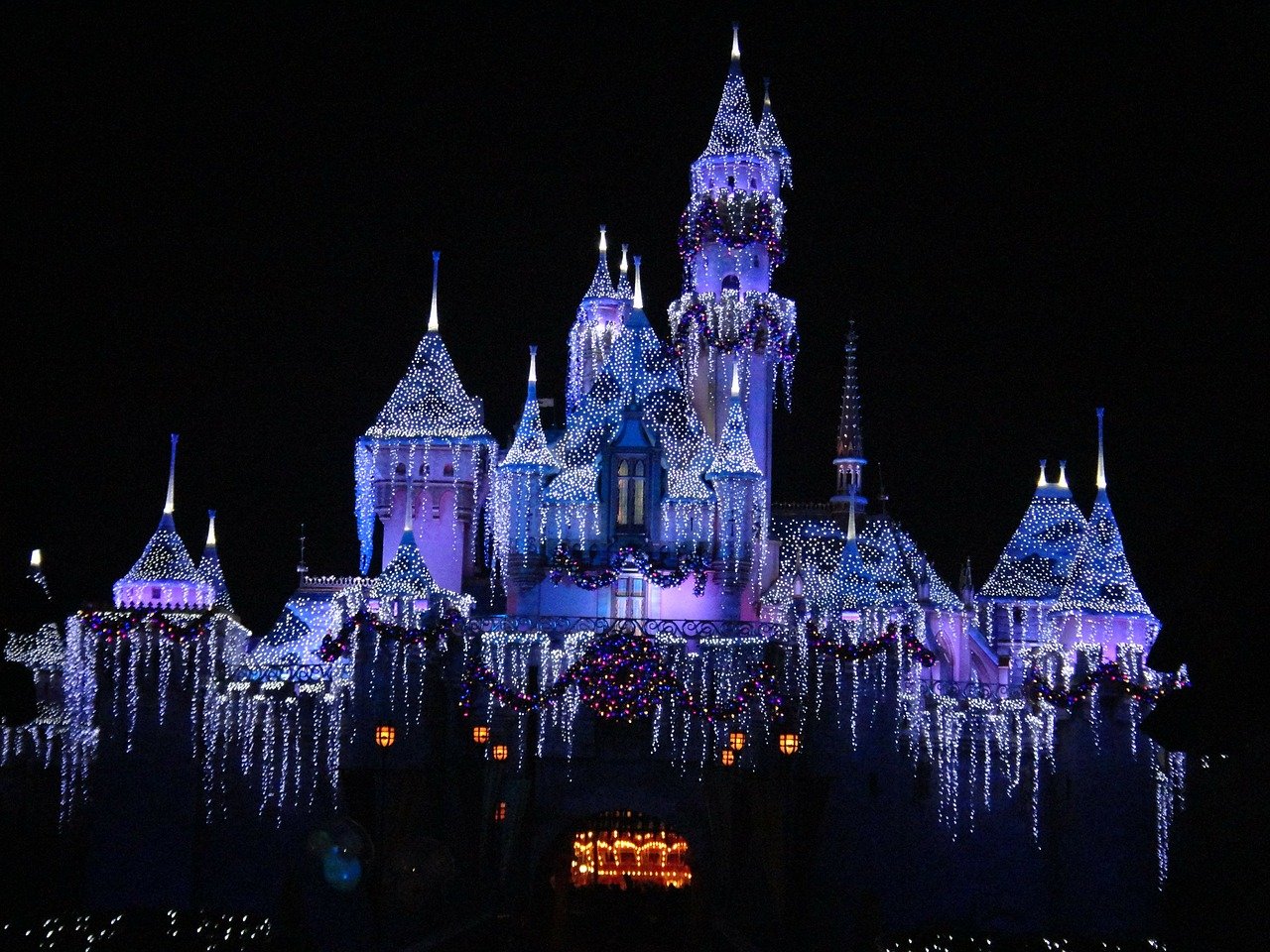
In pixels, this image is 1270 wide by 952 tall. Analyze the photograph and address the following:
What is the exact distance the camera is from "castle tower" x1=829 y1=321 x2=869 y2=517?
41.0 m

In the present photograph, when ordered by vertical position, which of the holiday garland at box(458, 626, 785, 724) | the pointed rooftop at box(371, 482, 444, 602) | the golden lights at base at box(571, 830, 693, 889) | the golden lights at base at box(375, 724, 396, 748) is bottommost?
the golden lights at base at box(571, 830, 693, 889)

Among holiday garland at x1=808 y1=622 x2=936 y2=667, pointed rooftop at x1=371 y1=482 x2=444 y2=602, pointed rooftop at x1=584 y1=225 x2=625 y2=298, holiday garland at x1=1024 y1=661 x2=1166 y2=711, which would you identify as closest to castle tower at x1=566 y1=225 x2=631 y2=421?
pointed rooftop at x1=584 y1=225 x2=625 y2=298

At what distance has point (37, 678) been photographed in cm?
3045

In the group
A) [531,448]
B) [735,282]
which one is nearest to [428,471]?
[531,448]

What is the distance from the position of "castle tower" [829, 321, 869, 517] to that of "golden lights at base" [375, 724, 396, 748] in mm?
17658

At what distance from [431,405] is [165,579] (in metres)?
7.90

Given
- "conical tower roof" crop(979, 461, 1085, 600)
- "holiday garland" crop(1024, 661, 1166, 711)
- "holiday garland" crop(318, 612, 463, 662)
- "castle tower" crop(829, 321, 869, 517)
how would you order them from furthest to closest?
1. "castle tower" crop(829, 321, 869, 517)
2. "conical tower roof" crop(979, 461, 1085, 600)
3. "holiday garland" crop(318, 612, 463, 662)
4. "holiday garland" crop(1024, 661, 1166, 711)

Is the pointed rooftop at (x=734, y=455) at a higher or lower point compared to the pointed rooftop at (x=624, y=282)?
lower

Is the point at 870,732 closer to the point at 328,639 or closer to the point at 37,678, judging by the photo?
the point at 328,639

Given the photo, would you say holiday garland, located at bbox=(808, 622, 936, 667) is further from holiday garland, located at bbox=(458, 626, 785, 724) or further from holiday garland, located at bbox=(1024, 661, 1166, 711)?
holiday garland, located at bbox=(1024, 661, 1166, 711)

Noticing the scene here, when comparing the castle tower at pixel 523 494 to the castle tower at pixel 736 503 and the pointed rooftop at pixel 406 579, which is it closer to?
the pointed rooftop at pixel 406 579

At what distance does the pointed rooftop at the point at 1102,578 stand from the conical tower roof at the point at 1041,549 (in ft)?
10.8

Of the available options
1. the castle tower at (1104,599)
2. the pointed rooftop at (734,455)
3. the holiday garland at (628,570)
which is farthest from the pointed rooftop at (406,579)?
the castle tower at (1104,599)

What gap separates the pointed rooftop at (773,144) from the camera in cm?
3534
